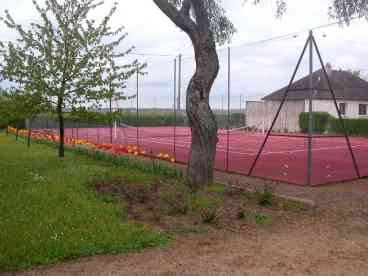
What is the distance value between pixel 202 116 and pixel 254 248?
412cm

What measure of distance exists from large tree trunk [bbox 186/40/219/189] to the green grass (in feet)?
4.53

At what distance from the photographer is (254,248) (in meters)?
5.77

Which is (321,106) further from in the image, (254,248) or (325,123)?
(254,248)

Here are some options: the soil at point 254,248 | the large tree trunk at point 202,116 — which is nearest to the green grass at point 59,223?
the soil at point 254,248

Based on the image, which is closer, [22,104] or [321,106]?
[22,104]

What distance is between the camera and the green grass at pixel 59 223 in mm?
5316


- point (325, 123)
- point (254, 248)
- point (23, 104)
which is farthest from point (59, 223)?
point (325, 123)

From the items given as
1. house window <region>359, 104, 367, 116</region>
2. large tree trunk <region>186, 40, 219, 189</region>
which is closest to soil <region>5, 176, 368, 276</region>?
large tree trunk <region>186, 40, 219, 189</region>

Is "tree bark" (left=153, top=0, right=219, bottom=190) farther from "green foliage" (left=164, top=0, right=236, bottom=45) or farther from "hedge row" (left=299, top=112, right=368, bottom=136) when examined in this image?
"hedge row" (left=299, top=112, right=368, bottom=136)

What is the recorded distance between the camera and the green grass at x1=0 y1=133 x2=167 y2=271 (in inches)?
209

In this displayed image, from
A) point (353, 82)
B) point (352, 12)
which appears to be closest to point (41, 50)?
point (352, 12)

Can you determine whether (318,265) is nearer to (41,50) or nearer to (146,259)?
(146,259)

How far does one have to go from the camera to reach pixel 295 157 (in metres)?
18.0

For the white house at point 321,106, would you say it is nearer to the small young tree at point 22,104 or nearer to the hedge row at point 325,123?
the hedge row at point 325,123
